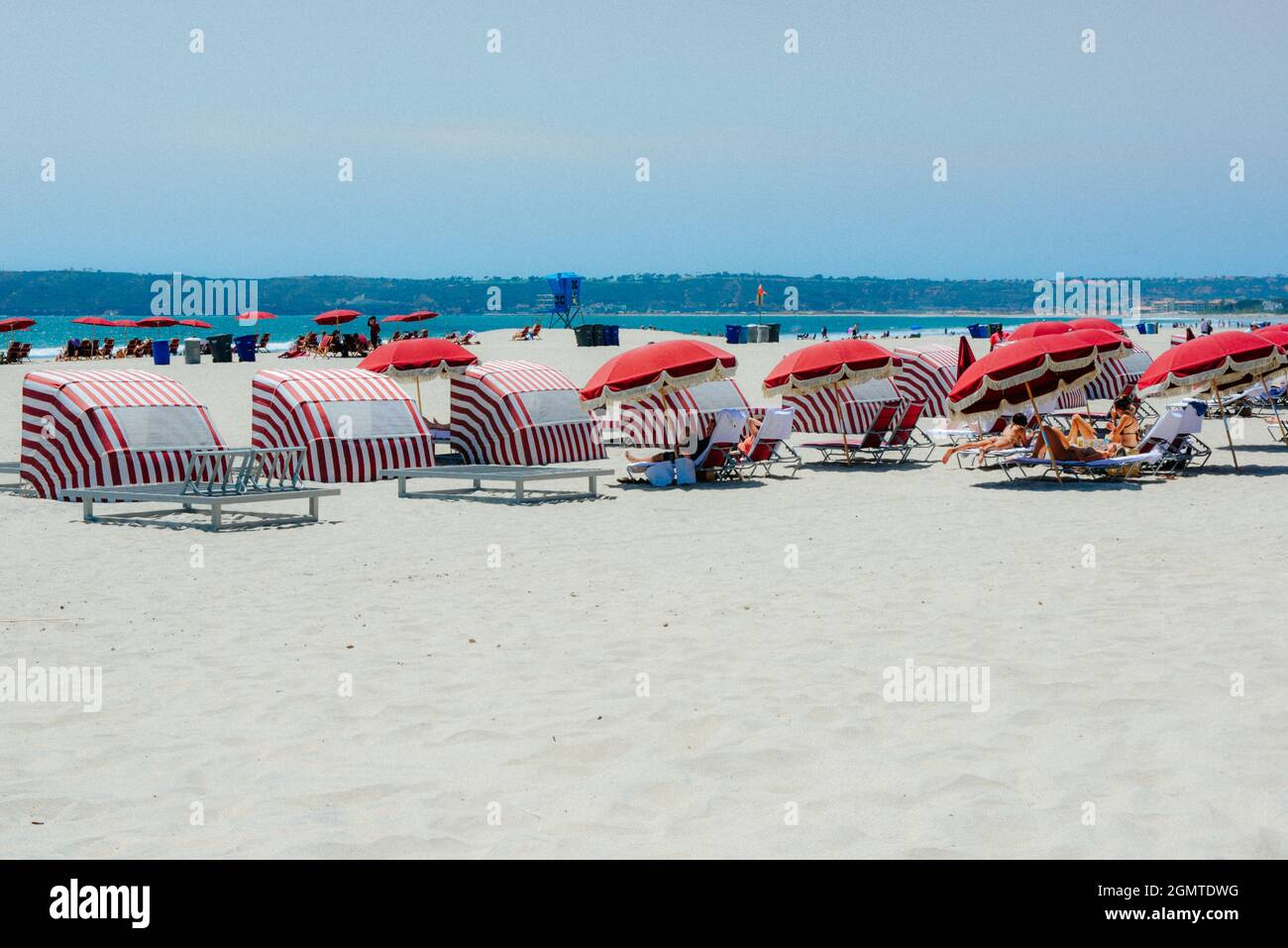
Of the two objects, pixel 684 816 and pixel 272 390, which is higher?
pixel 272 390

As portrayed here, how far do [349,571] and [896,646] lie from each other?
164 inches

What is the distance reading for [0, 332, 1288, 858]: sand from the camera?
4.27 m

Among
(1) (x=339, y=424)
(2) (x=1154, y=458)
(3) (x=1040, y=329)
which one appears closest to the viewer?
(2) (x=1154, y=458)

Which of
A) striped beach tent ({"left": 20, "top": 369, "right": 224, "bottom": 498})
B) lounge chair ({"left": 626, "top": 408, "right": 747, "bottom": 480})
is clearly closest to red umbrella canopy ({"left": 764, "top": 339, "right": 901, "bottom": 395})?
lounge chair ({"left": 626, "top": 408, "right": 747, "bottom": 480})

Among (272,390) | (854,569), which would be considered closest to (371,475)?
(272,390)

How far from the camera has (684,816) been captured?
14.3ft

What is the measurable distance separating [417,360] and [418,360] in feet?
0.04

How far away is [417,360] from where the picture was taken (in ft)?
56.1

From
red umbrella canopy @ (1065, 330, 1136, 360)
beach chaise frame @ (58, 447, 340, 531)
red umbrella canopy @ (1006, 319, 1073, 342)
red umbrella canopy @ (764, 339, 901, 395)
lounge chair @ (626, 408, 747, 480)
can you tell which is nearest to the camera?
beach chaise frame @ (58, 447, 340, 531)

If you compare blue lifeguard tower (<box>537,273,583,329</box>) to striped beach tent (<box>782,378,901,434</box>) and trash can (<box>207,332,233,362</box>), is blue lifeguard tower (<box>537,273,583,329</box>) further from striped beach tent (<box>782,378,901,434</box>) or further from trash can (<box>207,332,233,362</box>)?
striped beach tent (<box>782,378,901,434</box>)

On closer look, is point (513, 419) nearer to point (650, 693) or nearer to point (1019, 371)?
point (1019, 371)

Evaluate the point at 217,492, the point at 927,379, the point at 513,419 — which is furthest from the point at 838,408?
the point at 217,492

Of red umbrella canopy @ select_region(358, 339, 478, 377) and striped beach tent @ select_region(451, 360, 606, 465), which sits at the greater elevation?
red umbrella canopy @ select_region(358, 339, 478, 377)
